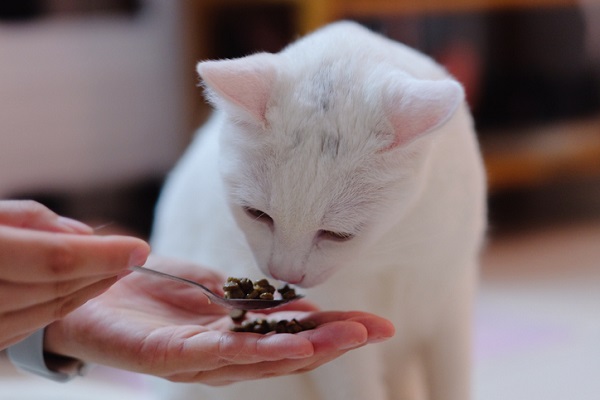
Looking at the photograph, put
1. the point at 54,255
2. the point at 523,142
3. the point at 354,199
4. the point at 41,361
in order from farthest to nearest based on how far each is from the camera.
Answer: the point at 523,142
the point at 41,361
the point at 354,199
the point at 54,255

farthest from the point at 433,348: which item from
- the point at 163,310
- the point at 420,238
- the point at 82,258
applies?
the point at 82,258

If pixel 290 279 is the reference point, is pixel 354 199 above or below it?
above

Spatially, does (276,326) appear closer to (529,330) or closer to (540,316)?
(529,330)

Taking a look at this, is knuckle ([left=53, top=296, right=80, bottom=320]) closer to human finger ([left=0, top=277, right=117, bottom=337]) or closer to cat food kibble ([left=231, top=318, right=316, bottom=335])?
human finger ([left=0, top=277, right=117, bottom=337])

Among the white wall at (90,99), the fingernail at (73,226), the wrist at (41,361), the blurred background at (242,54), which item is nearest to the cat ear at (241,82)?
the fingernail at (73,226)

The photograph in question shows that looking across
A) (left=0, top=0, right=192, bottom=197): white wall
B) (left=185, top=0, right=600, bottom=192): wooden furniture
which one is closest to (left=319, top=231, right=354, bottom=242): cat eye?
(left=185, top=0, right=600, bottom=192): wooden furniture

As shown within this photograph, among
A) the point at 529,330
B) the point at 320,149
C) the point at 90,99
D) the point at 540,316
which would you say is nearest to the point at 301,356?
the point at 320,149

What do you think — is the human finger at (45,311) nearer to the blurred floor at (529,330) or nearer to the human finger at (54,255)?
the human finger at (54,255)
